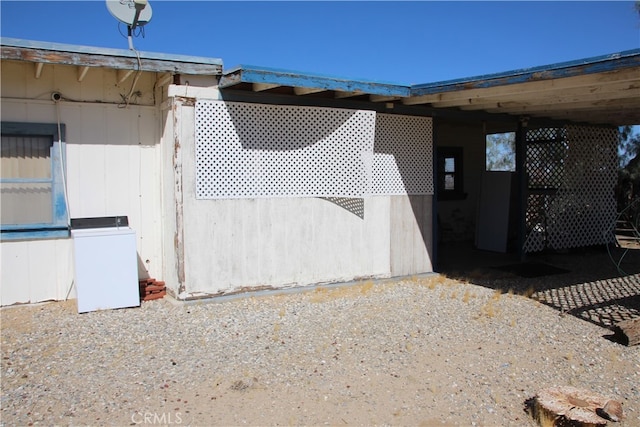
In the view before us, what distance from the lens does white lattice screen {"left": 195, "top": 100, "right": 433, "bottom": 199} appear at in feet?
19.7

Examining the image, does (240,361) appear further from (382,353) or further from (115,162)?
(115,162)

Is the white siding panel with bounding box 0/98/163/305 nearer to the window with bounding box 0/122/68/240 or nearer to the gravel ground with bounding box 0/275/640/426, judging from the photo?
the window with bounding box 0/122/68/240

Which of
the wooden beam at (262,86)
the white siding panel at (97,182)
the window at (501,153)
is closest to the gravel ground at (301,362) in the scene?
the white siding panel at (97,182)

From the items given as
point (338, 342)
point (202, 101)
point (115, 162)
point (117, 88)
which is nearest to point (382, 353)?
point (338, 342)

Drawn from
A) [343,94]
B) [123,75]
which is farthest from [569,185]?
[123,75]

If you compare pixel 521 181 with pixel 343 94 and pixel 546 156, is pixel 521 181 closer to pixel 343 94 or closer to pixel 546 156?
pixel 546 156

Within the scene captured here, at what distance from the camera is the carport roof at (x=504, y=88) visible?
199 inches

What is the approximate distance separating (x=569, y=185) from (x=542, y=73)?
5256mm

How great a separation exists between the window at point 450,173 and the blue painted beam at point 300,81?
519 cm

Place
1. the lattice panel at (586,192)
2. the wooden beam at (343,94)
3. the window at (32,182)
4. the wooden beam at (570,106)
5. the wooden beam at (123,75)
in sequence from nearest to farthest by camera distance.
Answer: the window at (32,182) → the wooden beam at (123,75) → the wooden beam at (343,94) → the wooden beam at (570,106) → the lattice panel at (586,192)

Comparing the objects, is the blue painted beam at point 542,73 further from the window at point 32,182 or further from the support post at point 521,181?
the window at point 32,182

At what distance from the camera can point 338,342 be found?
473cm

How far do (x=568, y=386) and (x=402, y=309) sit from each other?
89.4 inches

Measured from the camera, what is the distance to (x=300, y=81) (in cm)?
583
